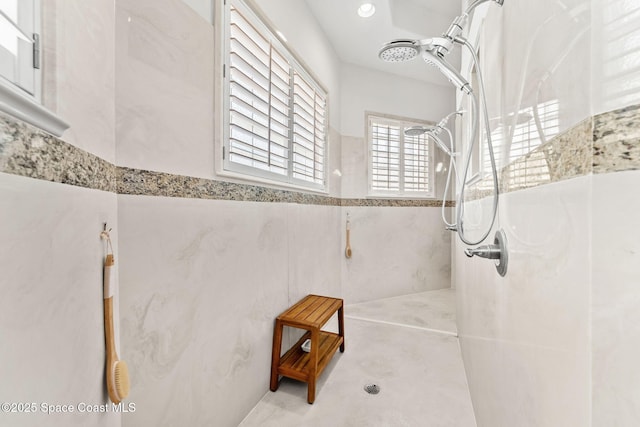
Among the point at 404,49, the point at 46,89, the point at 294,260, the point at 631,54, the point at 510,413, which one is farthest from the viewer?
the point at 294,260

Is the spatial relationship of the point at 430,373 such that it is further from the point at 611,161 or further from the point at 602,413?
the point at 611,161

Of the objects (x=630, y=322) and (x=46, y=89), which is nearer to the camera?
(x=630, y=322)

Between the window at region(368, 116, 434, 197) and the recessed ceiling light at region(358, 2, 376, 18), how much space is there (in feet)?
3.64

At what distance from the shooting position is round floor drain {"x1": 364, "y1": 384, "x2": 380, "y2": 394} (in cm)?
164

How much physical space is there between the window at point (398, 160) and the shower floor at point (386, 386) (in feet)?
5.51

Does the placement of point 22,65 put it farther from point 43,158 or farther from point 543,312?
point 543,312

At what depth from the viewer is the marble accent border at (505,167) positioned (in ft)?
1.23

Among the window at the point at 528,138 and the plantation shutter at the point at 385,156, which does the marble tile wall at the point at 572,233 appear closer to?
the window at the point at 528,138

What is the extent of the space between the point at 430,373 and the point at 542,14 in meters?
2.05

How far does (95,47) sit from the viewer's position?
68cm

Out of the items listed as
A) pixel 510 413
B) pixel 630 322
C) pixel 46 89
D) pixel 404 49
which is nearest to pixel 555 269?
pixel 630 322

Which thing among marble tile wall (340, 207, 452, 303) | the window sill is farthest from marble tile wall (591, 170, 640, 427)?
marble tile wall (340, 207, 452, 303)

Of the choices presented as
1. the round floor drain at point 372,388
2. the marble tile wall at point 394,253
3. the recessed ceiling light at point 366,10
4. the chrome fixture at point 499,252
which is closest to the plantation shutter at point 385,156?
the marble tile wall at point 394,253

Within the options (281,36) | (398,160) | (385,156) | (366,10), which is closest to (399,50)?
(281,36)
